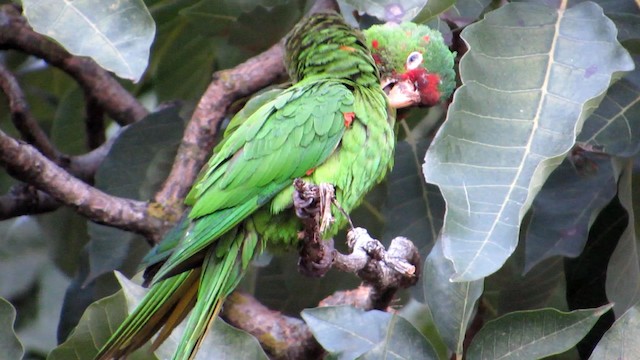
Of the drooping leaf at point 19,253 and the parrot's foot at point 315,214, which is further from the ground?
the parrot's foot at point 315,214

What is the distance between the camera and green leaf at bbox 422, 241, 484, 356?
82.8 inches

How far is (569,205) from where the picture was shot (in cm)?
244

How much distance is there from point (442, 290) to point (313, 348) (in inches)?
20.3

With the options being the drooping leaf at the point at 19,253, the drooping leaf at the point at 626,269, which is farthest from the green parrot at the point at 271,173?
the drooping leaf at the point at 19,253

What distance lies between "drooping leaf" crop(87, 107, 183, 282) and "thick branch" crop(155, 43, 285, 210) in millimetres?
224

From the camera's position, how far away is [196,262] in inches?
87.4

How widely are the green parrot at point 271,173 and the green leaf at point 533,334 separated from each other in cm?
44

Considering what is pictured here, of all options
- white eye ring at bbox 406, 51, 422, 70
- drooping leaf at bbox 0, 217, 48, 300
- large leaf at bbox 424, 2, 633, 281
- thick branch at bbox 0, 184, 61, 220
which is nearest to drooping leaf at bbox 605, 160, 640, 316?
large leaf at bbox 424, 2, 633, 281

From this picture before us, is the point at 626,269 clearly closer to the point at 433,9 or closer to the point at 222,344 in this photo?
the point at 433,9

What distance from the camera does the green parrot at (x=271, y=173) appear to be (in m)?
2.13

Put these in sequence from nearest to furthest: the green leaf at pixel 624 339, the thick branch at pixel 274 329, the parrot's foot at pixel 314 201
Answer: the parrot's foot at pixel 314 201 → the green leaf at pixel 624 339 → the thick branch at pixel 274 329

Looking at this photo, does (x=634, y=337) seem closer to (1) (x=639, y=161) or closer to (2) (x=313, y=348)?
(1) (x=639, y=161)

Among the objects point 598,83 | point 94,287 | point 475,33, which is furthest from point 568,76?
point 94,287

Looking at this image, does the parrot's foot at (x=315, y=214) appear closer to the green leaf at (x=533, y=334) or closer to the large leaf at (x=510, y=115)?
the large leaf at (x=510, y=115)
